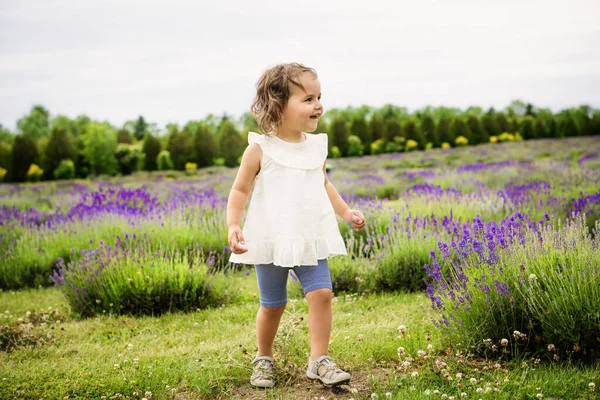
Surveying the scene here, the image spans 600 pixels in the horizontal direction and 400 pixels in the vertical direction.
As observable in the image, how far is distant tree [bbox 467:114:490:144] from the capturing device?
41531mm

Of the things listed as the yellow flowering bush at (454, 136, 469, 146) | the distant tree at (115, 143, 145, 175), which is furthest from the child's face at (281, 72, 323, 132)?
the yellow flowering bush at (454, 136, 469, 146)

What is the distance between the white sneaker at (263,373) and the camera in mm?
2883

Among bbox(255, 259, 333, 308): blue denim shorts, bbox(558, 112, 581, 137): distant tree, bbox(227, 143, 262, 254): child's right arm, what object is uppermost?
bbox(558, 112, 581, 137): distant tree

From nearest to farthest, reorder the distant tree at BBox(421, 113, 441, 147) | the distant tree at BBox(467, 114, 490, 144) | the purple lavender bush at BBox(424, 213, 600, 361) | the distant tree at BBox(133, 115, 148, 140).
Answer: the purple lavender bush at BBox(424, 213, 600, 361) < the distant tree at BBox(421, 113, 441, 147) < the distant tree at BBox(467, 114, 490, 144) < the distant tree at BBox(133, 115, 148, 140)

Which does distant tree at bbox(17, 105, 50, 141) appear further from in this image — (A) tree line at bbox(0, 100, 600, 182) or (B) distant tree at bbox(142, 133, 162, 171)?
(B) distant tree at bbox(142, 133, 162, 171)

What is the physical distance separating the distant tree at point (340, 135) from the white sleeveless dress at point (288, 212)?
108 ft

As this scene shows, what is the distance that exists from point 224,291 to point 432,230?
6.70ft

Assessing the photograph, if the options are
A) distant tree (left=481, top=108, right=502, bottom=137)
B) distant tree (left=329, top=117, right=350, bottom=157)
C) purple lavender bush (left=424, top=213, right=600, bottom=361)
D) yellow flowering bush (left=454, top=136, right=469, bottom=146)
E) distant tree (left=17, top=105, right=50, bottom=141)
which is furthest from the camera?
distant tree (left=17, top=105, right=50, bottom=141)

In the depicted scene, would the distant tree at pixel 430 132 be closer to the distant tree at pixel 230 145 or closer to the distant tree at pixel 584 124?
the distant tree at pixel 584 124

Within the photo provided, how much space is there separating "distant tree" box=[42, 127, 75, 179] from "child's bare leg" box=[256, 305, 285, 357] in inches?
1153

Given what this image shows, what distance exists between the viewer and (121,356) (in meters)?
3.58

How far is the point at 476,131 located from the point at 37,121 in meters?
46.9

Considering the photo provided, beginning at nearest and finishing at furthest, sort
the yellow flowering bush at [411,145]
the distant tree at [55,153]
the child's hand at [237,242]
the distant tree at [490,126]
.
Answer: the child's hand at [237,242] → the distant tree at [55,153] → the yellow flowering bush at [411,145] → the distant tree at [490,126]

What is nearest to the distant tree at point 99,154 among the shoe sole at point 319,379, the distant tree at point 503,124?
the distant tree at point 503,124
